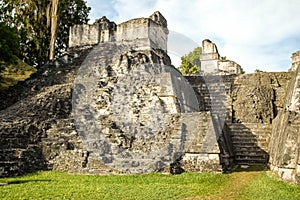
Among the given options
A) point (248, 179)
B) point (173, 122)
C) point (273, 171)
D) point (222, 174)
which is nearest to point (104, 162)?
point (173, 122)

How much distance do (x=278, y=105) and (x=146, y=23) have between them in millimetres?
7432

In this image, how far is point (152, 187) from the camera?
659cm

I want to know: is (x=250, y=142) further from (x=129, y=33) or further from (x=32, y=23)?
Answer: (x=32, y=23)

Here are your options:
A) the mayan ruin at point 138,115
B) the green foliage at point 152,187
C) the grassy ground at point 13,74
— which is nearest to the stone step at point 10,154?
the mayan ruin at point 138,115

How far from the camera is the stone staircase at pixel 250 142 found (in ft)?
32.4

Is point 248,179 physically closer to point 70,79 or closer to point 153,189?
point 153,189

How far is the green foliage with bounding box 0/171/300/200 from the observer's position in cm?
601

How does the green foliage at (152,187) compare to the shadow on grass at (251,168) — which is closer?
the green foliage at (152,187)

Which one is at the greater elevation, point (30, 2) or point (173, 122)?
point (30, 2)

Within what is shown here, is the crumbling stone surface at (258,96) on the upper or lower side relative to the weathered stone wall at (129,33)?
lower

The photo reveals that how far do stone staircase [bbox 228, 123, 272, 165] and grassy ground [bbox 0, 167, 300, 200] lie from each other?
1.59 metres

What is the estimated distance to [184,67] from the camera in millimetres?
25359

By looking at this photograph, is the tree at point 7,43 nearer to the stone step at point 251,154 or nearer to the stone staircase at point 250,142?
the stone staircase at point 250,142

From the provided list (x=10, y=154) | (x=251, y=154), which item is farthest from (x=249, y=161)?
(x=10, y=154)
